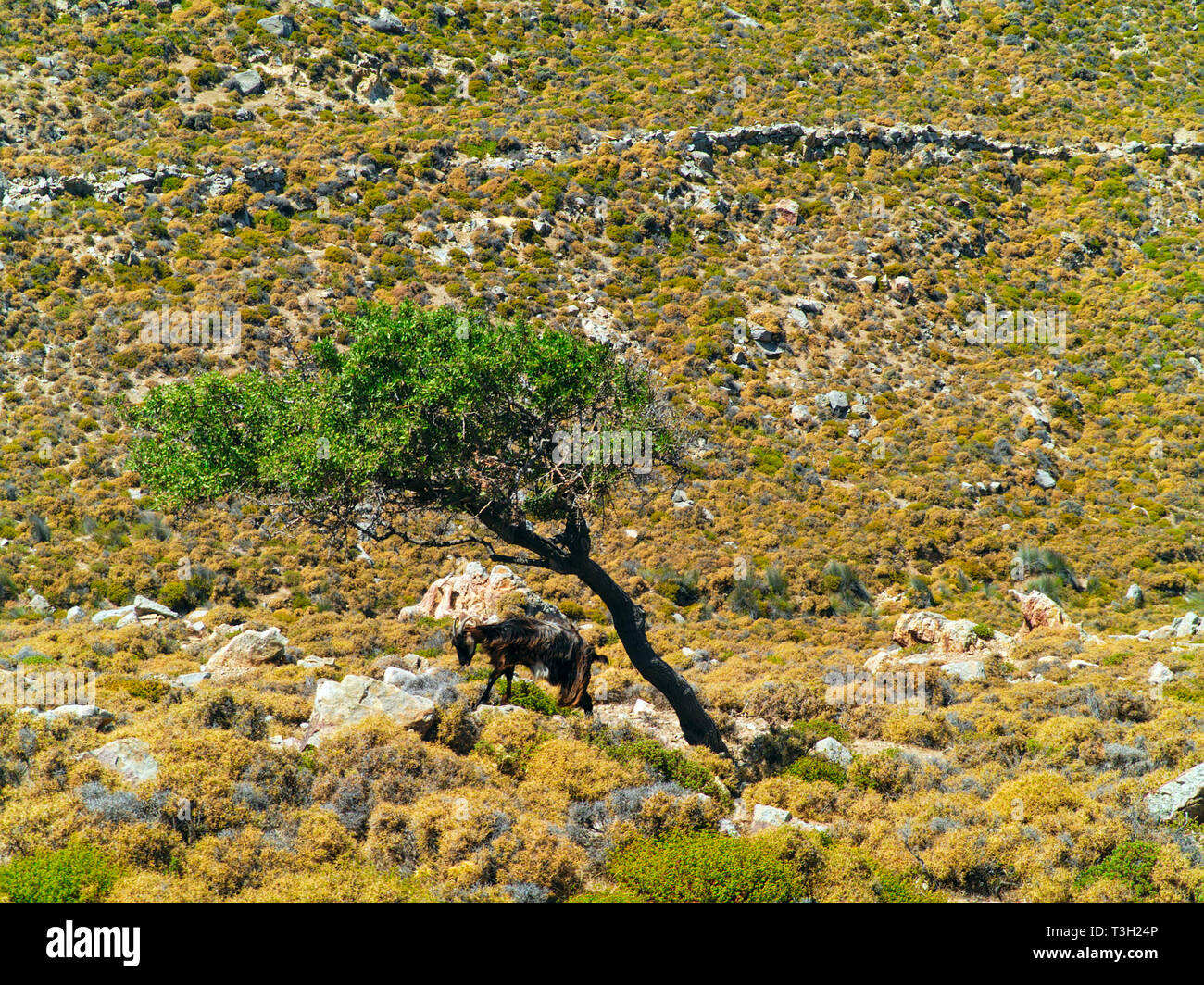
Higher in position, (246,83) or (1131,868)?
(246,83)

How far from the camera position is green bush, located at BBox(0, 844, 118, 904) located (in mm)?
8305

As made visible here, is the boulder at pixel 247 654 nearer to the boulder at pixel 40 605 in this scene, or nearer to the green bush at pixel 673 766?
the boulder at pixel 40 605

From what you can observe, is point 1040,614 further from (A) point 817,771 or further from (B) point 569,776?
(B) point 569,776

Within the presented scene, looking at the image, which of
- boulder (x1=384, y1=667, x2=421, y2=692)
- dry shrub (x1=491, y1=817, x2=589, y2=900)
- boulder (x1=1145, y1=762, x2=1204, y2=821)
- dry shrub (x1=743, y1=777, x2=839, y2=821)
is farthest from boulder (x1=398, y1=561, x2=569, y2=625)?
boulder (x1=1145, y1=762, x2=1204, y2=821)

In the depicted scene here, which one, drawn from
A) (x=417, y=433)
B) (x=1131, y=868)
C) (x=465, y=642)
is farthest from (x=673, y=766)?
Answer: (x=417, y=433)

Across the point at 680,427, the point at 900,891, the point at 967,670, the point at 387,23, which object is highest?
the point at 387,23

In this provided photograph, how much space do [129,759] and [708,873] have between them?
8.22m

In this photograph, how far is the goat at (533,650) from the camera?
44.1 feet

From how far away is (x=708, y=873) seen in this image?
9578 mm

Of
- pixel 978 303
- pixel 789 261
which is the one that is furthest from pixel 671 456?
pixel 978 303

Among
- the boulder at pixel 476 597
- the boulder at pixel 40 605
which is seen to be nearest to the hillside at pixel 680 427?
the boulder at pixel 40 605

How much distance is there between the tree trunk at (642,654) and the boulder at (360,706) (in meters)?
3.48

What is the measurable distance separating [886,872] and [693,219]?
1665 inches
